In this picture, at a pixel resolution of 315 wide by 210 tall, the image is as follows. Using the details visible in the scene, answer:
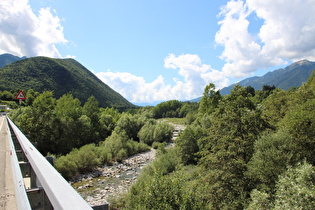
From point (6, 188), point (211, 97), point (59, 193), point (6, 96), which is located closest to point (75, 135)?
point (211, 97)

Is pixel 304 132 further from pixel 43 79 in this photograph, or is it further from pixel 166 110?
pixel 43 79

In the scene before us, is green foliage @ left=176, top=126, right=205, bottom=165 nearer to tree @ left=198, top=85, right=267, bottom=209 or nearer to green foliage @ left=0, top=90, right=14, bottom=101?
tree @ left=198, top=85, right=267, bottom=209

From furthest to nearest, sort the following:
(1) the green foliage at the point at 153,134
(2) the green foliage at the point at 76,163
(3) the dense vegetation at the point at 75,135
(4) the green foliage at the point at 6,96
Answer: (4) the green foliage at the point at 6,96
(1) the green foliage at the point at 153,134
(3) the dense vegetation at the point at 75,135
(2) the green foliage at the point at 76,163

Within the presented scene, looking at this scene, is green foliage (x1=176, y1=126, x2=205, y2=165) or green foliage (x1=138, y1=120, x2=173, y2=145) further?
green foliage (x1=138, y1=120, x2=173, y2=145)

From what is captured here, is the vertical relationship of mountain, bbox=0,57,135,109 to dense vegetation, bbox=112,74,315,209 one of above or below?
above

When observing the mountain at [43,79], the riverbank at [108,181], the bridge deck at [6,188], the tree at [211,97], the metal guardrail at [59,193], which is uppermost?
the mountain at [43,79]

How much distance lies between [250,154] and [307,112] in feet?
19.5

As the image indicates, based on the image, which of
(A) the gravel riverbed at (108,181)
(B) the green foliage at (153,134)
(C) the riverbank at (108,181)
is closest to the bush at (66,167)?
(A) the gravel riverbed at (108,181)

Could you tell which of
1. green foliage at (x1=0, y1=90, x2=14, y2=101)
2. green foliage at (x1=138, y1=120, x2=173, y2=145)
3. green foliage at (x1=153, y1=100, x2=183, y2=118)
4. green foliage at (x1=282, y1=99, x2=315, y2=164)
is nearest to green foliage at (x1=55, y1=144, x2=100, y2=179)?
green foliage at (x1=138, y1=120, x2=173, y2=145)

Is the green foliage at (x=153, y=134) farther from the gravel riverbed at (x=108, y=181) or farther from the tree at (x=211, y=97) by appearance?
the tree at (x=211, y=97)

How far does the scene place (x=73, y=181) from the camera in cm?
2456

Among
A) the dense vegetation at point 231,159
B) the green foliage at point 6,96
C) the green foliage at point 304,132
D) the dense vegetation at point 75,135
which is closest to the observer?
the dense vegetation at point 231,159

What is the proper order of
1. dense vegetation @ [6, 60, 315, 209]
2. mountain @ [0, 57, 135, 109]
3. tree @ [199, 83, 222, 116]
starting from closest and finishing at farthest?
dense vegetation @ [6, 60, 315, 209]
tree @ [199, 83, 222, 116]
mountain @ [0, 57, 135, 109]

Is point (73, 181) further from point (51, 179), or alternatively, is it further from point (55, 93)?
point (55, 93)
